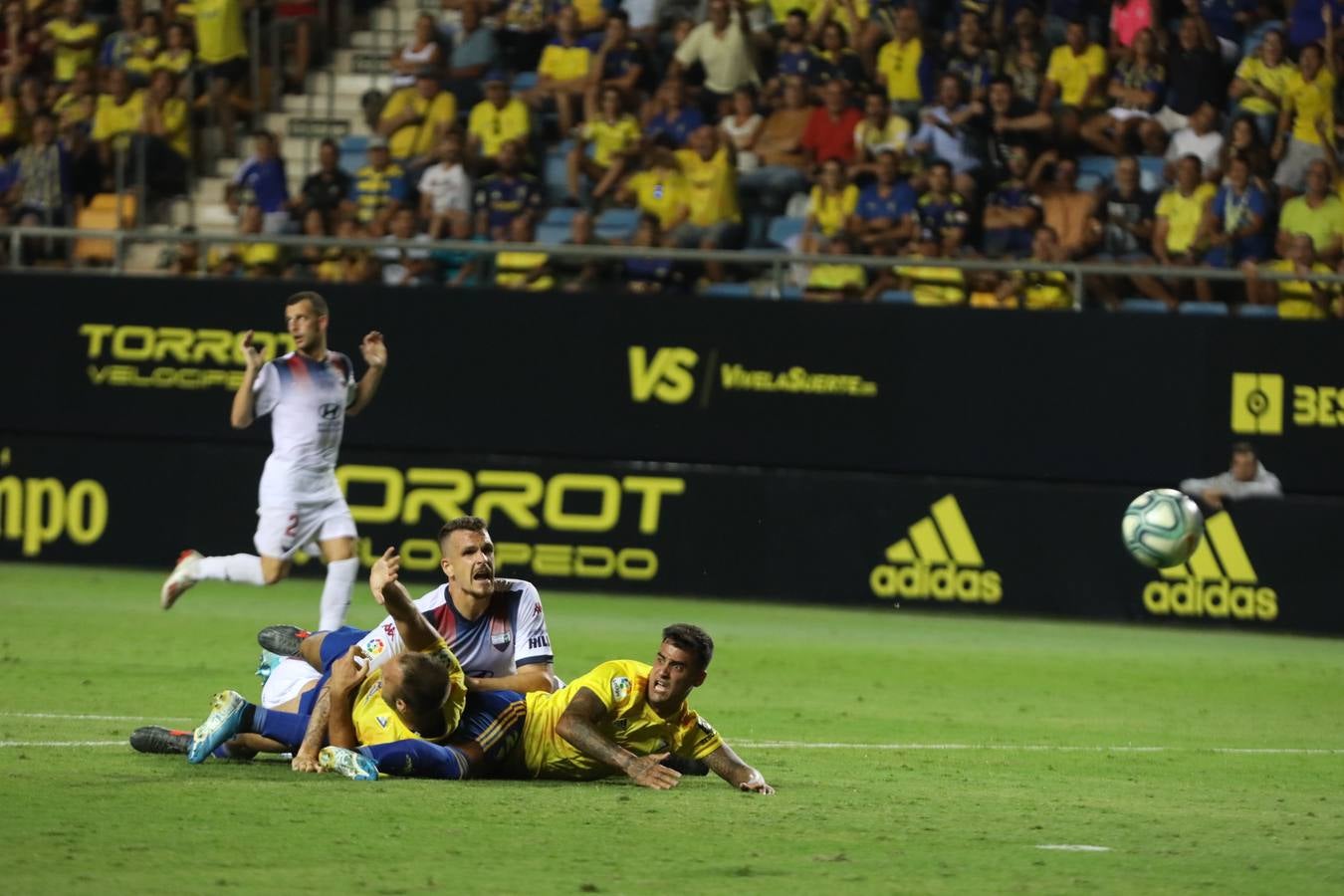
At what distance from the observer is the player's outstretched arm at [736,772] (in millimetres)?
9289

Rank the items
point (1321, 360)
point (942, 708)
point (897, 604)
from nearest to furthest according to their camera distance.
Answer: point (942, 708) < point (1321, 360) < point (897, 604)

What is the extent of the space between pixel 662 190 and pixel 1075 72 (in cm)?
394

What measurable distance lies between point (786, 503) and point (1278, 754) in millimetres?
8403

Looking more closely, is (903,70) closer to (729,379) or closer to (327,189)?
(729,379)

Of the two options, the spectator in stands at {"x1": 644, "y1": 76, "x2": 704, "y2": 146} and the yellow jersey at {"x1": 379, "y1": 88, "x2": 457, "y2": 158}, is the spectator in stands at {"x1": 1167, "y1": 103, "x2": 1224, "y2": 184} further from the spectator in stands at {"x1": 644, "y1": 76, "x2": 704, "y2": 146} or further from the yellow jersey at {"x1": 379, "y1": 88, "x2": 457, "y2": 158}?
the yellow jersey at {"x1": 379, "y1": 88, "x2": 457, "y2": 158}

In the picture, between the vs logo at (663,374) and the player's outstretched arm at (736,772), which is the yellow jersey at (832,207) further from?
the player's outstretched arm at (736,772)

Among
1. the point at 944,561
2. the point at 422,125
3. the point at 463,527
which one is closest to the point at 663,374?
the point at 944,561

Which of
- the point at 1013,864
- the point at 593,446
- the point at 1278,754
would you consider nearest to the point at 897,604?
the point at 593,446

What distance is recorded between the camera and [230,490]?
66.4ft

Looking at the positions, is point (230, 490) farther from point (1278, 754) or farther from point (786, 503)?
point (1278, 754)

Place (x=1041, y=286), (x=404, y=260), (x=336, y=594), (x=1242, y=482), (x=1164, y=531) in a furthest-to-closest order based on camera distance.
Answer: (x=404, y=260) → (x=1041, y=286) → (x=1242, y=482) → (x=336, y=594) → (x=1164, y=531)

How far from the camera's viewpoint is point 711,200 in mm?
19828

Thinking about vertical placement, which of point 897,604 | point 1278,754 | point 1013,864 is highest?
point 1013,864

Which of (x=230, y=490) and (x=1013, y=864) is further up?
(x=1013, y=864)
